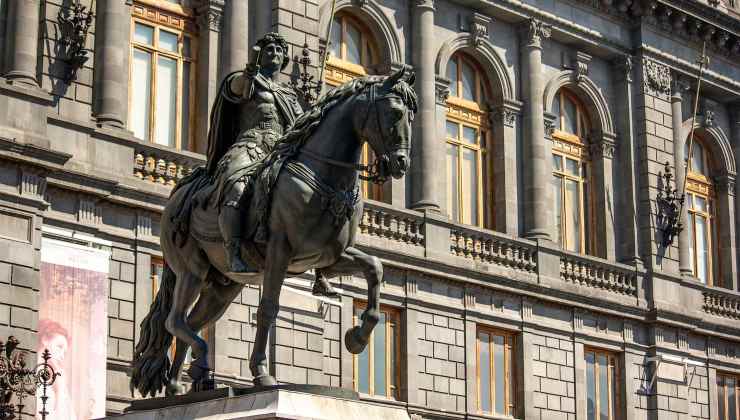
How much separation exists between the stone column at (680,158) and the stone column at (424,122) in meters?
9.20

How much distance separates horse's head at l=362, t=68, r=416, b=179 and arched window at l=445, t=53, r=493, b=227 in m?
24.4

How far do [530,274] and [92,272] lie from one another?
13681mm

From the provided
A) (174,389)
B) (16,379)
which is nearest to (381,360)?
Result: (16,379)

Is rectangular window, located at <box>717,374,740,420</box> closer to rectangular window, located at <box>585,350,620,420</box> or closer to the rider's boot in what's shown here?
rectangular window, located at <box>585,350,620,420</box>

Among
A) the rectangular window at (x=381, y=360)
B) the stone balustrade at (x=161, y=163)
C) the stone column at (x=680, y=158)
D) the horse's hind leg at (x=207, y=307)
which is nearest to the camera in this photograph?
the horse's hind leg at (x=207, y=307)

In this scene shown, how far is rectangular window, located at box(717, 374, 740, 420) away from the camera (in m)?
46.4

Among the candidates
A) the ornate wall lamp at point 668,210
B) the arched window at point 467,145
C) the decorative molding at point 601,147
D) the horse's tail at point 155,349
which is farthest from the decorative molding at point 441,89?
the horse's tail at point 155,349

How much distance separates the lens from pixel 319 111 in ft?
54.4

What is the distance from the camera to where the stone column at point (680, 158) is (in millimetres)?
46031

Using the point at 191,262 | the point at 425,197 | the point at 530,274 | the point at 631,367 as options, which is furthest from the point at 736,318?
the point at 191,262

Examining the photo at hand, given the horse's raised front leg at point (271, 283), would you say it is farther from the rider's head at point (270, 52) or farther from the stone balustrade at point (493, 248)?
the stone balustrade at point (493, 248)

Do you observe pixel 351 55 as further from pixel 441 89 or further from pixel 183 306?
pixel 183 306

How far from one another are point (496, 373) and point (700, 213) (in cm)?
1113

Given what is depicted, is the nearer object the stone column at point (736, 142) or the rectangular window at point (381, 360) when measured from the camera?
the rectangular window at point (381, 360)
